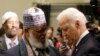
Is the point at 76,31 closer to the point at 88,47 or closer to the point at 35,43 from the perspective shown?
the point at 88,47

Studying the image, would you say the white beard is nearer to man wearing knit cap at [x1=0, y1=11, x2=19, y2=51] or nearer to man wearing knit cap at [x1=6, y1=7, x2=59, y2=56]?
man wearing knit cap at [x1=6, y1=7, x2=59, y2=56]

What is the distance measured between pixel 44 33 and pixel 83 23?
0.47 metres

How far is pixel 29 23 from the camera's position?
3.05 m

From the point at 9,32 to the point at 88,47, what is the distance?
207 cm

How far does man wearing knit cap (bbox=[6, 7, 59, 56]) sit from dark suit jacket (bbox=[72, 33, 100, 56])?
0.28m

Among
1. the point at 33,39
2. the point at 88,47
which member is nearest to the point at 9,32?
the point at 33,39

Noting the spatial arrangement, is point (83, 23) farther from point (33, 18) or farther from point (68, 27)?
point (33, 18)

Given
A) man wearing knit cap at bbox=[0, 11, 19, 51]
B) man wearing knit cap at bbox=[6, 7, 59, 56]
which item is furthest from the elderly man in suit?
man wearing knit cap at bbox=[0, 11, 19, 51]

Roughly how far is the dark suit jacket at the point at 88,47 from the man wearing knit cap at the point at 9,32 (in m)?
1.56

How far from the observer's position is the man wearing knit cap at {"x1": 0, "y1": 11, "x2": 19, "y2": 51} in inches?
182

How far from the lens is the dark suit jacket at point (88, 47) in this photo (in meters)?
2.93

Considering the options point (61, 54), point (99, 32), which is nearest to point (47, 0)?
point (61, 54)

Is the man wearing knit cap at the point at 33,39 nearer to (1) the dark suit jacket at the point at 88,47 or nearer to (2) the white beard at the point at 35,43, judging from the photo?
(2) the white beard at the point at 35,43

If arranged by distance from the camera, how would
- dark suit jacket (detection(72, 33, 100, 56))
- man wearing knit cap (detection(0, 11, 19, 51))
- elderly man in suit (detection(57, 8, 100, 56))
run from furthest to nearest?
man wearing knit cap (detection(0, 11, 19, 51))
elderly man in suit (detection(57, 8, 100, 56))
dark suit jacket (detection(72, 33, 100, 56))
